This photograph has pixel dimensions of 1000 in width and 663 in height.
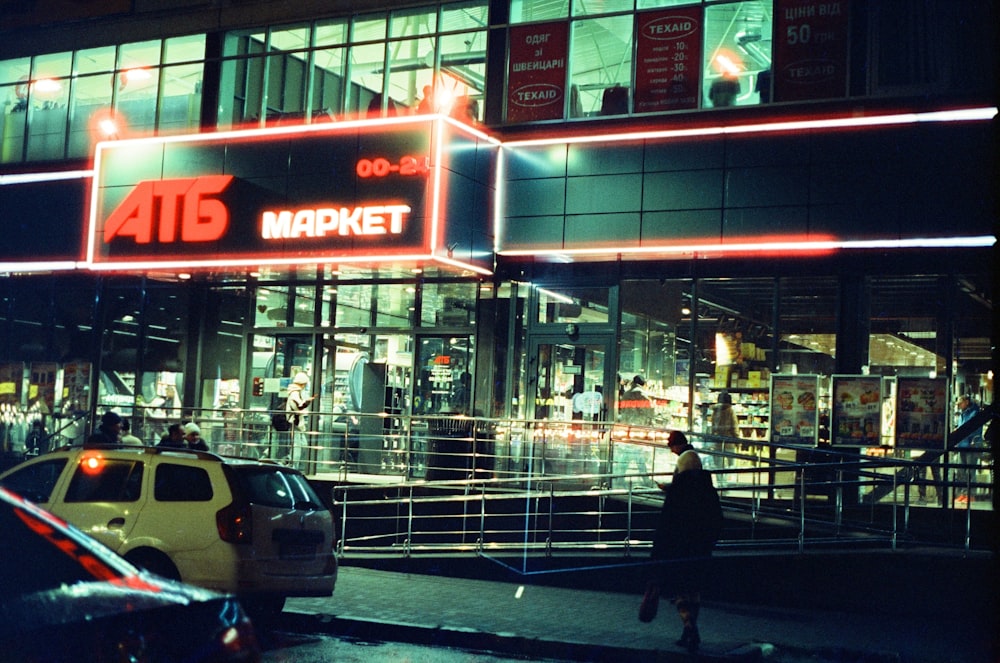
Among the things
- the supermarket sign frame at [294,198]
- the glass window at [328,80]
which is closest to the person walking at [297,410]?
the supermarket sign frame at [294,198]

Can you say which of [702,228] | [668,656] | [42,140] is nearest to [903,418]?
[702,228]

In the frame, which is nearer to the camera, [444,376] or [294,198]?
[294,198]

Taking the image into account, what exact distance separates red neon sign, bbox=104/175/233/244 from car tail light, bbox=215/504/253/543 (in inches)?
380

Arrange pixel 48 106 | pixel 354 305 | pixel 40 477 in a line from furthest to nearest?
pixel 48 106
pixel 354 305
pixel 40 477

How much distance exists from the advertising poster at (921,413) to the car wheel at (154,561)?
10359 mm

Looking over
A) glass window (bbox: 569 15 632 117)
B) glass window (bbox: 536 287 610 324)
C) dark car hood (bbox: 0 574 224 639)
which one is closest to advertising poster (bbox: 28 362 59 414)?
glass window (bbox: 536 287 610 324)

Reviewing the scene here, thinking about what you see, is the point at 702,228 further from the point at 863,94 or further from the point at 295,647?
the point at 295,647

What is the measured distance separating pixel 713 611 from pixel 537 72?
10061mm

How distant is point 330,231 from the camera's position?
61.8 feet

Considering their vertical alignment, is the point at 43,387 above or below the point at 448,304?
below

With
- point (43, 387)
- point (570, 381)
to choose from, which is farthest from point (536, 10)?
point (43, 387)

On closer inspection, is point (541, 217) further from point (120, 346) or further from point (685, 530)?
point (120, 346)

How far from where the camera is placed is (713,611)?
1361cm

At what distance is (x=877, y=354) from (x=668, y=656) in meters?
7.94
